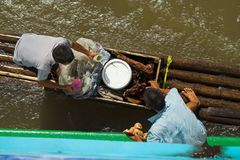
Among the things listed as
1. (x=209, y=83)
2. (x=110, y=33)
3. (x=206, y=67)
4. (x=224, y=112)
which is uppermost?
(x=110, y=33)

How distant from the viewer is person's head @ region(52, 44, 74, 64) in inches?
217

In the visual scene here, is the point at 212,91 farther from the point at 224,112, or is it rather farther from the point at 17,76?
the point at 17,76

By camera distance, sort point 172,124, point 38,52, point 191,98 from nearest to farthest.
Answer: point 172,124 → point 191,98 → point 38,52

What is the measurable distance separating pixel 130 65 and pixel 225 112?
162cm

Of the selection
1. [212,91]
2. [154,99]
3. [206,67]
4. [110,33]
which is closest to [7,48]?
[110,33]

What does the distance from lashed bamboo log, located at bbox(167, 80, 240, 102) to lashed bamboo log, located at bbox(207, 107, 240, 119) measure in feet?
0.74

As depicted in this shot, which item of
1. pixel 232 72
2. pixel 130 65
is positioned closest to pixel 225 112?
pixel 232 72

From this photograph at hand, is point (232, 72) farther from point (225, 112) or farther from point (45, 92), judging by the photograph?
point (45, 92)

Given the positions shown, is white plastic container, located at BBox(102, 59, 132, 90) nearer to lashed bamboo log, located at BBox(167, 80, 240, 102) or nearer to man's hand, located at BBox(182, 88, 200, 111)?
lashed bamboo log, located at BBox(167, 80, 240, 102)

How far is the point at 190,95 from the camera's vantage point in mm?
5875

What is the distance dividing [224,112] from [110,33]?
103 inches

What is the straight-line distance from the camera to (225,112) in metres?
6.11

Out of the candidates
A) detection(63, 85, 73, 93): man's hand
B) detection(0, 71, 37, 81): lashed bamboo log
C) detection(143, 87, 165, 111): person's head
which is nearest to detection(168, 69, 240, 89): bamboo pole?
detection(143, 87, 165, 111): person's head

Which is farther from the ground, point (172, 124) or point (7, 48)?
point (7, 48)
